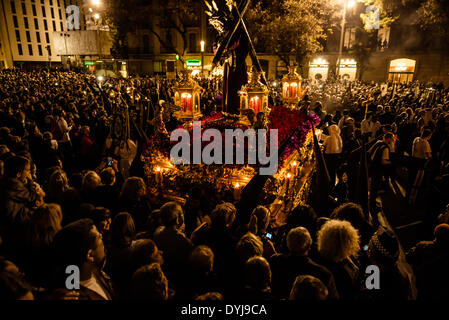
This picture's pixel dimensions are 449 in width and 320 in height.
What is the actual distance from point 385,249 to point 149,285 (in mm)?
2082

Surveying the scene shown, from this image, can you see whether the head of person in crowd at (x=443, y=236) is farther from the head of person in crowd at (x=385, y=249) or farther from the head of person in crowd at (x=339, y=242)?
the head of person in crowd at (x=339, y=242)

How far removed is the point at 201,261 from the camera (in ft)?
8.20

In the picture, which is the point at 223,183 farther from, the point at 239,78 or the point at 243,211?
the point at 239,78

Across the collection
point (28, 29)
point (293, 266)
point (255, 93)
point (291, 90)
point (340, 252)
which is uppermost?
point (28, 29)

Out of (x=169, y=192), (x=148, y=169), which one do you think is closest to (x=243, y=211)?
(x=169, y=192)

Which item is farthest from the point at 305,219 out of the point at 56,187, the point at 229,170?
the point at 56,187

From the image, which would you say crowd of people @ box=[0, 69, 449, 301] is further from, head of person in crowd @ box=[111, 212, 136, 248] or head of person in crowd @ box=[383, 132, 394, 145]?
A: head of person in crowd @ box=[383, 132, 394, 145]

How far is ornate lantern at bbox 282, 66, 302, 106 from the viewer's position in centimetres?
1296

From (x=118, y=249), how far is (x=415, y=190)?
24.9 feet

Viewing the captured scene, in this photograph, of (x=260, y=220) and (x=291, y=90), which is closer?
(x=260, y=220)

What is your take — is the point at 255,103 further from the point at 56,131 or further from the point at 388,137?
the point at 56,131

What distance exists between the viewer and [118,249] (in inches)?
111

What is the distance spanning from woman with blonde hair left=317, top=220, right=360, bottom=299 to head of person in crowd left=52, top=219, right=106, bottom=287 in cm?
214
